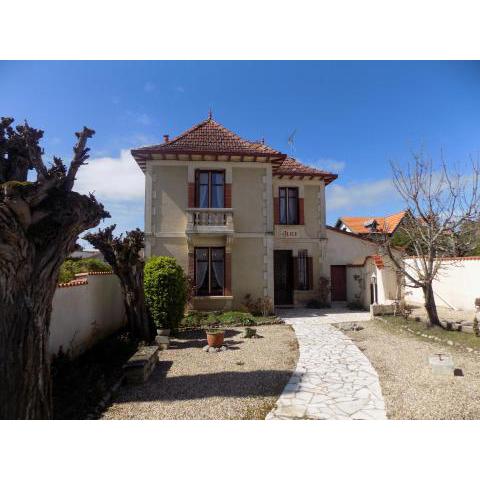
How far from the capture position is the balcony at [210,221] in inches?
443

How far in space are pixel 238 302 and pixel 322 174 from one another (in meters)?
7.34

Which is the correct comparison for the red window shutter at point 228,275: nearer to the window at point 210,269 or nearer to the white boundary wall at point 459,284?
the window at point 210,269

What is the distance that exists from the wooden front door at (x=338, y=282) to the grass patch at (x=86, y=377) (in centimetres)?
1130

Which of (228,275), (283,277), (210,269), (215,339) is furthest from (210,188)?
(215,339)

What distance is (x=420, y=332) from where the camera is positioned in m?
8.27

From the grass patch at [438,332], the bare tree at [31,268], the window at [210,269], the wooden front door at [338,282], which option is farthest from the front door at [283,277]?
the bare tree at [31,268]

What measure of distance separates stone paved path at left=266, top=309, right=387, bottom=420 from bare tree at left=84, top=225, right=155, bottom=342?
14.2ft

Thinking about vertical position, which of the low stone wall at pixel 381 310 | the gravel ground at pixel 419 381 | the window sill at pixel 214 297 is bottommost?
the gravel ground at pixel 419 381

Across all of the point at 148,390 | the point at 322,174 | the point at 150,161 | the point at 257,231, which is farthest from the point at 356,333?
the point at 150,161

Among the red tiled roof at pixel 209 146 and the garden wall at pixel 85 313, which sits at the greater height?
the red tiled roof at pixel 209 146

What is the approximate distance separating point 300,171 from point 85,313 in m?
11.1

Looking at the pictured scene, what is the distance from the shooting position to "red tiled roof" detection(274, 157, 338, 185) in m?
14.1

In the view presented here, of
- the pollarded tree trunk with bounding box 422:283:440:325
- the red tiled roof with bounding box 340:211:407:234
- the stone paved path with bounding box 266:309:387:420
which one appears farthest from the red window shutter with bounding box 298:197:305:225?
the red tiled roof with bounding box 340:211:407:234

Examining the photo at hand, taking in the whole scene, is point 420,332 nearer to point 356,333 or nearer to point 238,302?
point 356,333
